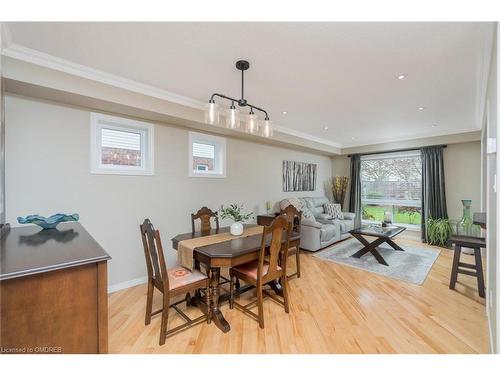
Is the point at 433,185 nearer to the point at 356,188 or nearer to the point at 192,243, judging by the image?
the point at 356,188

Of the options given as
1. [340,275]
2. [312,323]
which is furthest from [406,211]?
[312,323]

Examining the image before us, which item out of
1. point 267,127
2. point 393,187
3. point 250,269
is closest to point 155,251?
point 250,269

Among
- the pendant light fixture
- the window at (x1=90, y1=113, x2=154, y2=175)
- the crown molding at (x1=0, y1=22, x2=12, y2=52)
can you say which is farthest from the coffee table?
the crown molding at (x1=0, y1=22, x2=12, y2=52)

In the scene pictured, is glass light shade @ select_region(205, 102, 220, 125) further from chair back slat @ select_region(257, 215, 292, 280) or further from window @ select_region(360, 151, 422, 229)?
window @ select_region(360, 151, 422, 229)

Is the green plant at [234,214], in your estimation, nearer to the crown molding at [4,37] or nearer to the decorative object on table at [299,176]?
the decorative object on table at [299,176]

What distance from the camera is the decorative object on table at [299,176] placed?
525 centimetres

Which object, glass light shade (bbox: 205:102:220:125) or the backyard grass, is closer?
glass light shade (bbox: 205:102:220:125)

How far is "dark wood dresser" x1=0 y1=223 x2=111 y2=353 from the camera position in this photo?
971 mm

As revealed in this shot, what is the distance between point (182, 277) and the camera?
2.07 m

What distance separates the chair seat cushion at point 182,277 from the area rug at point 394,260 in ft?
8.42

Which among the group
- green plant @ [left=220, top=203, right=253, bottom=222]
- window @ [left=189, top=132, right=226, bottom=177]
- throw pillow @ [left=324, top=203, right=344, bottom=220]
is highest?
window @ [left=189, top=132, right=226, bottom=177]

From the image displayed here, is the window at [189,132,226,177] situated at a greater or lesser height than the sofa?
greater

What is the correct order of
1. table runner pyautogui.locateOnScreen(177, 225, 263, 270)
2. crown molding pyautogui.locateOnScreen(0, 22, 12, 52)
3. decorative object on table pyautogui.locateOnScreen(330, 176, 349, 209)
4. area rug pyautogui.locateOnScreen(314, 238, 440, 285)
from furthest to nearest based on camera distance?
decorative object on table pyautogui.locateOnScreen(330, 176, 349, 209) → area rug pyautogui.locateOnScreen(314, 238, 440, 285) → table runner pyautogui.locateOnScreen(177, 225, 263, 270) → crown molding pyautogui.locateOnScreen(0, 22, 12, 52)

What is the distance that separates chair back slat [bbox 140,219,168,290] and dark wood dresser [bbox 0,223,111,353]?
495mm
